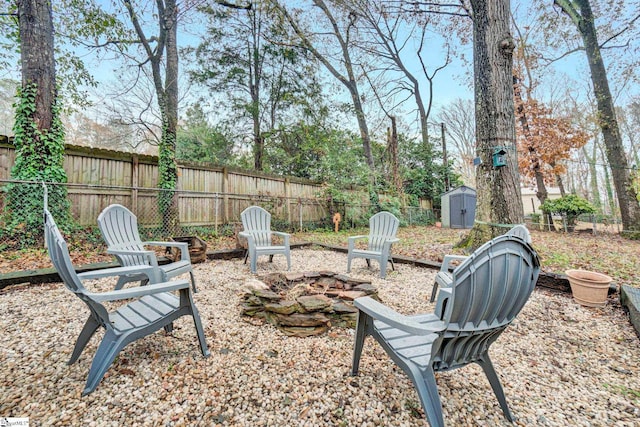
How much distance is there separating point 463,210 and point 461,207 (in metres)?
0.14

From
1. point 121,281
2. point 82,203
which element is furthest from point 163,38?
point 121,281

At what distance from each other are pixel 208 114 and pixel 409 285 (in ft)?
29.3

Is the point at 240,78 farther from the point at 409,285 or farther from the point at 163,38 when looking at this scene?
the point at 409,285

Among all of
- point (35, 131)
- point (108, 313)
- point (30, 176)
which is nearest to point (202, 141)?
point (35, 131)

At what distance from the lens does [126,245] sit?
2.69 m

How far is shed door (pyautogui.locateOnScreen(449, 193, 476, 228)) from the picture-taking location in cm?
1066

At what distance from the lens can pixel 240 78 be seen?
8797 mm

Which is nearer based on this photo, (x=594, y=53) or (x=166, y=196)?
(x=166, y=196)

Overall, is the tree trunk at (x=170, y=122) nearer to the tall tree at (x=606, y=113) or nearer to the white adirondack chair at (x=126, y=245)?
the white adirondack chair at (x=126, y=245)

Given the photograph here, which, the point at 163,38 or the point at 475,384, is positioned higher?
the point at 163,38

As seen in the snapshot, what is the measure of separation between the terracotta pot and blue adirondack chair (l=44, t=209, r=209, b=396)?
3.38 m

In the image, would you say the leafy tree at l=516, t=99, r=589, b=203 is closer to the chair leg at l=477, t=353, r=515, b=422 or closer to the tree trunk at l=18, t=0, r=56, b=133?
the chair leg at l=477, t=353, r=515, b=422

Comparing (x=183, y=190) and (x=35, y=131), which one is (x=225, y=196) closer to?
(x=183, y=190)

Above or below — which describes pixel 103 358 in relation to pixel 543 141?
below
